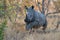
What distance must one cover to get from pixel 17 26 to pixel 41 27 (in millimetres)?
2079

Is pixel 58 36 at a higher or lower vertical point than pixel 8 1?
lower

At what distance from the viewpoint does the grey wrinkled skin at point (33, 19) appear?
10.5 meters

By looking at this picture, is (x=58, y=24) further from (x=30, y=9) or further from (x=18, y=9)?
(x=18, y=9)

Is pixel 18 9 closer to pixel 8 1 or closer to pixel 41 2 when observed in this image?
pixel 8 1

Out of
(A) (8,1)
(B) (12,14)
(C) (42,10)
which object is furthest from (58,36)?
(C) (42,10)

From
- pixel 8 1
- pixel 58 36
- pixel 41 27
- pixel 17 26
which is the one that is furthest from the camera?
pixel 41 27

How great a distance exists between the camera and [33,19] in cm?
1087

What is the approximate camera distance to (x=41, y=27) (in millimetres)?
11711

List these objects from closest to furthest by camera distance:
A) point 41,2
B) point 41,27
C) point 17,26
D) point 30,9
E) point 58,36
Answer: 1. point 58,36
2. point 17,26
3. point 30,9
4. point 41,27
5. point 41,2

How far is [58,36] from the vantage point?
8.33 meters

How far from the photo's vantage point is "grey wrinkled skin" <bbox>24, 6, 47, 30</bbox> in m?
10.5

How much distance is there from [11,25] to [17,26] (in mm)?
564

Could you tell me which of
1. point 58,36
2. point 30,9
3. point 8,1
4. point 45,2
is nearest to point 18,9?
point 8,1

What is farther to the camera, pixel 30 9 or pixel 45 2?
pixel 45 2
